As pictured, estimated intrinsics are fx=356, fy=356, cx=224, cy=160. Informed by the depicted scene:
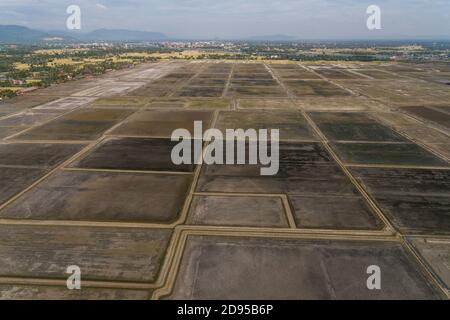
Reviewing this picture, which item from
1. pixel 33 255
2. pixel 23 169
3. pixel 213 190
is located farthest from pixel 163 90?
pixel 33 255

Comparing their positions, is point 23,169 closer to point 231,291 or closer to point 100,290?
point 100,290

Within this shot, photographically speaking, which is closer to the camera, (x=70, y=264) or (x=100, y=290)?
(x=100, y=290)

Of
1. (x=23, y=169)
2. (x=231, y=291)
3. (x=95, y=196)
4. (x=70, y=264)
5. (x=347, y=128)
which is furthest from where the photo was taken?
(x=347, y=128)

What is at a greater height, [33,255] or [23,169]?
[23,169]

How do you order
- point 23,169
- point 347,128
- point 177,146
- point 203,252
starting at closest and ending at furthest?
1. point 203,252
2. point 23,169
3. point 177,146
4. point 347,128

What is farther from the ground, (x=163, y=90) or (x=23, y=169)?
(x=163, y=90)
